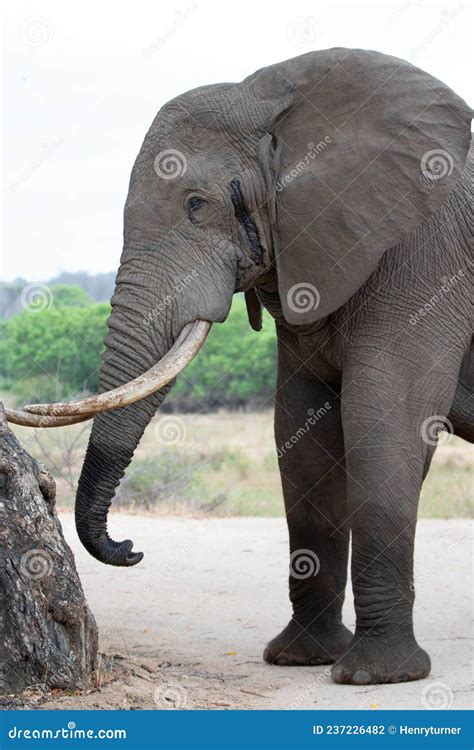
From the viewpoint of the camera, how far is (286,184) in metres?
6.79

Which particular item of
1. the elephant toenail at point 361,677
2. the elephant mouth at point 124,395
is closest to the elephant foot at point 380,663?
the elephant toenail at point 361,677

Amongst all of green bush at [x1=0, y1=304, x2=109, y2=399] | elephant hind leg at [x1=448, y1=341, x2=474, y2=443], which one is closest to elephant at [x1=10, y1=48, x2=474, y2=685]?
elephant hind leg at [x1=448, y1=341, x2=474, y2=443]

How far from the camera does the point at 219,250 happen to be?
21.9 feet

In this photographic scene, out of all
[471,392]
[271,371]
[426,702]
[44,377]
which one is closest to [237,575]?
[471,392]

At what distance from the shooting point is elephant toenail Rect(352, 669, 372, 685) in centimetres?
674

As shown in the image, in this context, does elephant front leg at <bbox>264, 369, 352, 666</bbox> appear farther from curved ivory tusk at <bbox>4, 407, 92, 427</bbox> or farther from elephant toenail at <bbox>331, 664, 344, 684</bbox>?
curved ivory tusk at <bbox>4, 407, 92, 427</bbox>

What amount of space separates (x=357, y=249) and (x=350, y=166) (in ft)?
1.43

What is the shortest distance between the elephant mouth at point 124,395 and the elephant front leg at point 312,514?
140 cm

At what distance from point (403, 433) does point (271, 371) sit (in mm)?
29440

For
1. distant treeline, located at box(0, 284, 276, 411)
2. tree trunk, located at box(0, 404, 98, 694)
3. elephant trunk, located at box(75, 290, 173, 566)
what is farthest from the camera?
distant treeline, located at box(0, 284, 276, 411)

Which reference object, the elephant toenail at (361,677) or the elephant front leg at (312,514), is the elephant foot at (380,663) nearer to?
the elephant toenail at (361,677)

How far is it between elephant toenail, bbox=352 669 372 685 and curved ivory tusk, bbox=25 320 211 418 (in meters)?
1.85

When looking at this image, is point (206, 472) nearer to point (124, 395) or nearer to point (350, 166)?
point (350, 166)

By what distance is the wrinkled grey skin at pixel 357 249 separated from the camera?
666cm
